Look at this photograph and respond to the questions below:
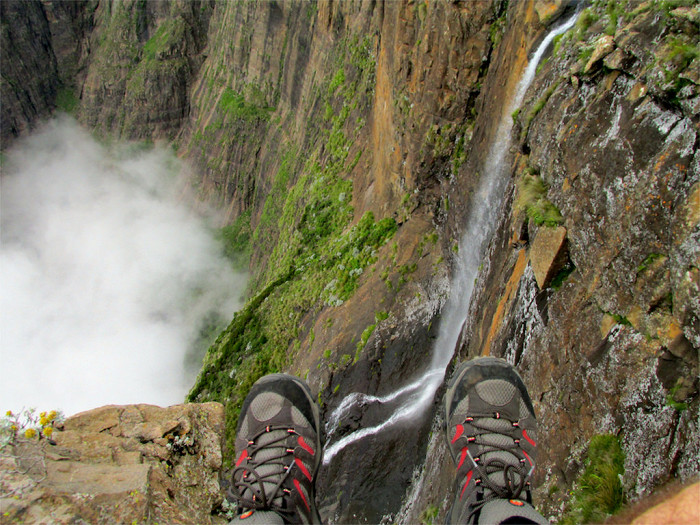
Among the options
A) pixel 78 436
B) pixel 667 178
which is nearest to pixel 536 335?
pixel 667 178

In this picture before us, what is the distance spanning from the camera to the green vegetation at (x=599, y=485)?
3.60 m

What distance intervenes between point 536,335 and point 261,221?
29380mm

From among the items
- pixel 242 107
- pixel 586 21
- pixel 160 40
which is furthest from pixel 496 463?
pixel 160 40

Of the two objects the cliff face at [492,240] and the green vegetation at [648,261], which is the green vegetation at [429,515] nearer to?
the cliff face at [492,240]

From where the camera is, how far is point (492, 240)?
8953 mm

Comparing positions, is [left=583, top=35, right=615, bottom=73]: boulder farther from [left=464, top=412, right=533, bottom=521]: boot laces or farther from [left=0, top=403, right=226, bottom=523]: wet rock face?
[left=0, top=403, right=226, bottom=523]: wet rock face

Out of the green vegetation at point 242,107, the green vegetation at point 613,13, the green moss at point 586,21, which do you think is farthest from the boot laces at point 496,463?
the green vegetation at point 242,107

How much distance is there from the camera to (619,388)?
404cm

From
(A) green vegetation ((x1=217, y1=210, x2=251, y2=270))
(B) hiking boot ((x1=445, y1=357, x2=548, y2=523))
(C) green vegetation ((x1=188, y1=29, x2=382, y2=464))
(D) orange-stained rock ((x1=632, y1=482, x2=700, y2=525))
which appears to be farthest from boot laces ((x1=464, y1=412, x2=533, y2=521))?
(A) green vegetation ((x1=217, y1=210, x2=251, y2=270))

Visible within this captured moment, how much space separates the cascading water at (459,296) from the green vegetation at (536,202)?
8.10ft

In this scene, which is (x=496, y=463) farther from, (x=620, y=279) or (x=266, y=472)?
(x=620, y=279)

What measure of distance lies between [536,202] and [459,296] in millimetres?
5463

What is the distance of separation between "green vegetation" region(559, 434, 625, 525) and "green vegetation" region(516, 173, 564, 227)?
2706 mm

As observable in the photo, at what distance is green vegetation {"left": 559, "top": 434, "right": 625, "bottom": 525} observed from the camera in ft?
11.8
